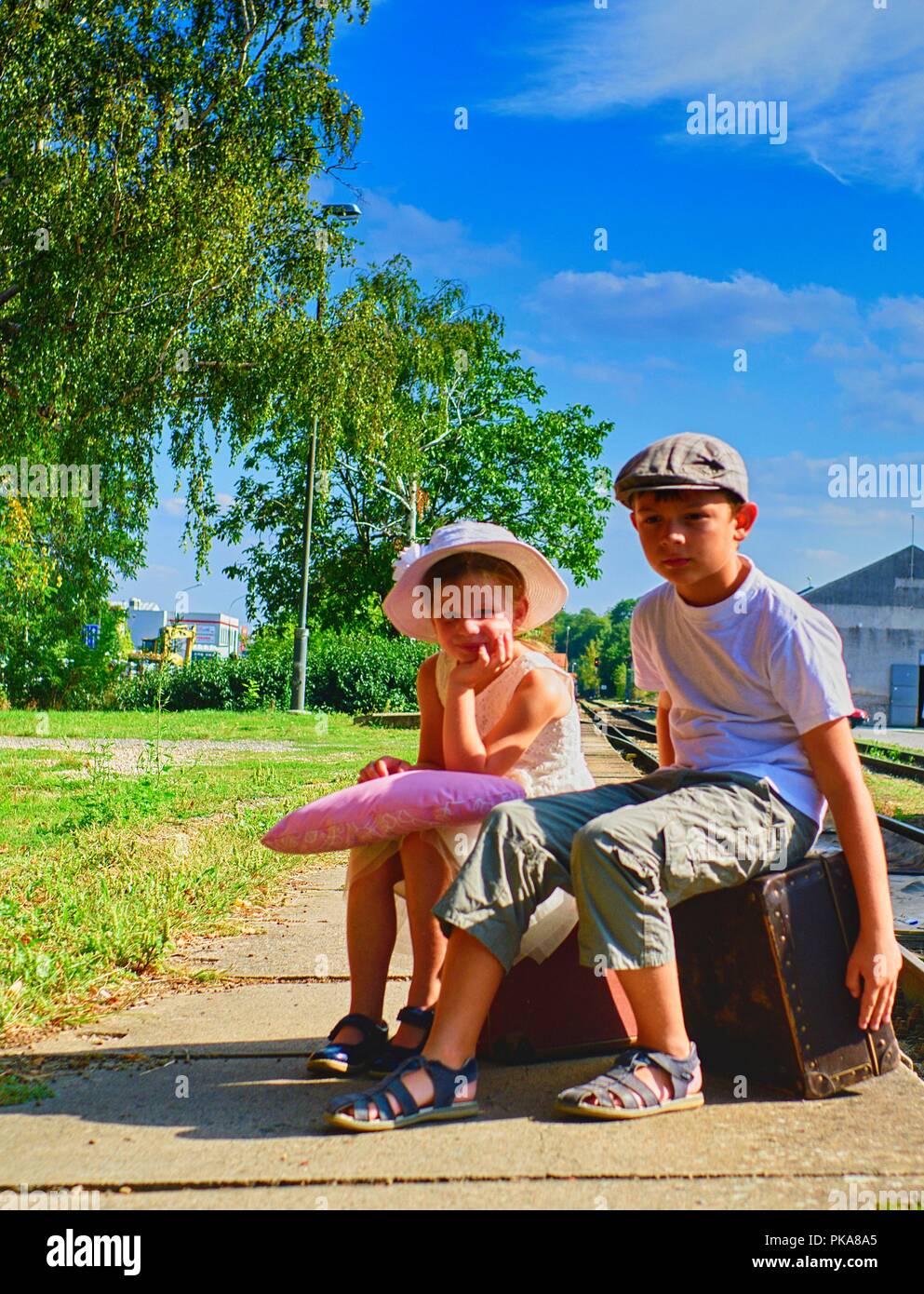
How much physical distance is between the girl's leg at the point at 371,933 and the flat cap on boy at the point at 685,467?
44.0 inches

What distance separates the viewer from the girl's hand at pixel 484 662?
3262 mm

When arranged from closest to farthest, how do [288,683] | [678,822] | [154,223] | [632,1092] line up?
1. [632,1092]
2. [678,822]
3. [154,223]
4. [288,683]

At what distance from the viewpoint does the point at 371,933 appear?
3164 mm

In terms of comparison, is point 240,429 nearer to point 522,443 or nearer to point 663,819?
point 663,819

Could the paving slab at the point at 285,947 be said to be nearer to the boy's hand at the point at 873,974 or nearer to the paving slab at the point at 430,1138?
the paving slab at the point at 430,1138

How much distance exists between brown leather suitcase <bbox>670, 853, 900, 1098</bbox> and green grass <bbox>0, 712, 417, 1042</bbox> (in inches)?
71.1

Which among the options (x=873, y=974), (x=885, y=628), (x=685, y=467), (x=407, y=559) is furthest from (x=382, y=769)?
(x=885, y=628)

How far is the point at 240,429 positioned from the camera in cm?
1509

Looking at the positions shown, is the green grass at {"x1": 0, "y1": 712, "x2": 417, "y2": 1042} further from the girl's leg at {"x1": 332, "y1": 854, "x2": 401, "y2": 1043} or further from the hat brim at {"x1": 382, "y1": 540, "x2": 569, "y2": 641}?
the hat brim at {"x1": 382, "y1": 540, "x2": 569, "y2": 641}

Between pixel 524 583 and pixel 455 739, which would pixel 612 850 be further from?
pixel 524 583

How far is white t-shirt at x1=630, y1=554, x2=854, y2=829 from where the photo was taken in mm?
2893

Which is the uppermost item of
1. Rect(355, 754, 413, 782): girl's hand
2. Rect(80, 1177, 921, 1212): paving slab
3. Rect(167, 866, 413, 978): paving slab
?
Rect(355, 754, 413, 782): girl's hand

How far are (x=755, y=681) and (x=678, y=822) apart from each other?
44 cm

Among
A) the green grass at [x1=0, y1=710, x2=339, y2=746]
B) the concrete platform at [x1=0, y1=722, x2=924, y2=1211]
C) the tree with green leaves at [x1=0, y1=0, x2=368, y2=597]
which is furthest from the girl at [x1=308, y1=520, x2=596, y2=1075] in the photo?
the green grass at [x1=0, y1=710, x2=339, y2=746]
